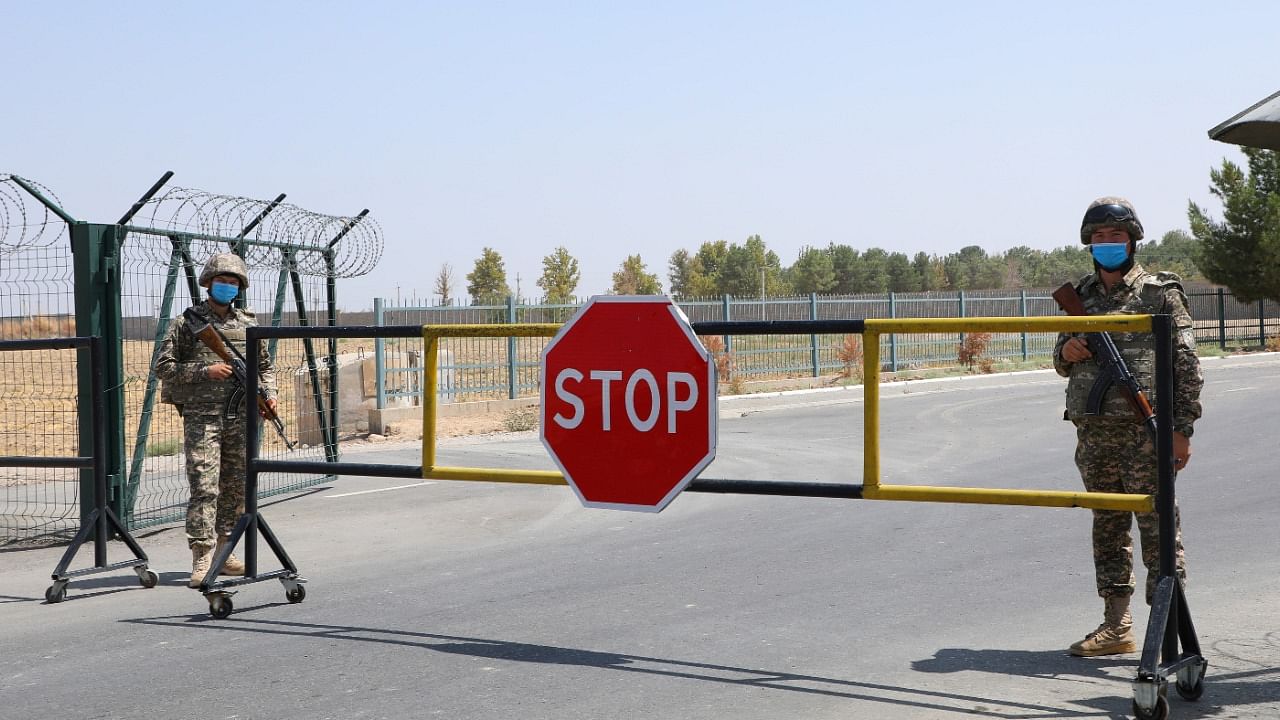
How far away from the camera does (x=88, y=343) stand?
8.41 m

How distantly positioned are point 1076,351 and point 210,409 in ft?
16.1

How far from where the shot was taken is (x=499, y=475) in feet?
20.7

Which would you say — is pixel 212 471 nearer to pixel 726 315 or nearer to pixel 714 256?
pixel 726 315

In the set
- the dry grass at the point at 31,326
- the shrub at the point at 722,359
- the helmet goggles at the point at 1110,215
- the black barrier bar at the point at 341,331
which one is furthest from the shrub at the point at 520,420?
the helmet goggles at the point at 1110,215

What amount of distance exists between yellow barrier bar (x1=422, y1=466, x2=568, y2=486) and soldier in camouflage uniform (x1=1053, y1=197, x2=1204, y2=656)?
2.29m

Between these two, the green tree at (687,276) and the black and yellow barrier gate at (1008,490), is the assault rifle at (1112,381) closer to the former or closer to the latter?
the black and yellow barrier gate at (1008,490)

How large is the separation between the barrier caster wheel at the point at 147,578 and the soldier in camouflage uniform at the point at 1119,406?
522 cm

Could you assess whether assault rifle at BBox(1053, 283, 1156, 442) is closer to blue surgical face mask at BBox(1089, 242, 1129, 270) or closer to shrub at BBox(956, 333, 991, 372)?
blue surgical face mask at BBox(1089, 242, 1129, 270)

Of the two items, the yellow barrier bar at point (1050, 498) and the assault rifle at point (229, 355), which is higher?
the assault rifle at point (229, 355)

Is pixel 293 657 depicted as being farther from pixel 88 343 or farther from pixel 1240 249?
pixel 1240 249

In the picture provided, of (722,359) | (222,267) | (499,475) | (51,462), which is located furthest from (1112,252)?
(722,359)

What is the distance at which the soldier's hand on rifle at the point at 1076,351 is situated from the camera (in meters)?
5.55

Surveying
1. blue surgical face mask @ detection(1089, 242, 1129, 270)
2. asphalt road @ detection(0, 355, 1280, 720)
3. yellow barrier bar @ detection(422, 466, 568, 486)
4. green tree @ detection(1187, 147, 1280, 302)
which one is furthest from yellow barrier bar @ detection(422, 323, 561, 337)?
green tree @ detection(1187, 147, 1280, 302)

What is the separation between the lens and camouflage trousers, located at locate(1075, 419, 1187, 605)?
550 centimetres
